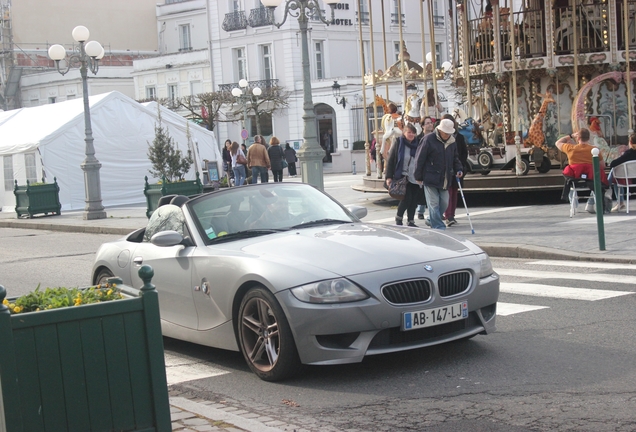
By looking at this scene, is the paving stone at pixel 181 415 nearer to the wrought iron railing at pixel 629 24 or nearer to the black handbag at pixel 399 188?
the black handbag at pixel 399 188

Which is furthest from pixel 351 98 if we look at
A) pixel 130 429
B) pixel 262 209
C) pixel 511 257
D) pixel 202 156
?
pixel 130 429

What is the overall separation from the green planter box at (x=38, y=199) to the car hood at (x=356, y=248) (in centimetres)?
2305

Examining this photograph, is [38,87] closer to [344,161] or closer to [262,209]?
[344,161]

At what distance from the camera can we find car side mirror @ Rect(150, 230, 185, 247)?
7.33 meters

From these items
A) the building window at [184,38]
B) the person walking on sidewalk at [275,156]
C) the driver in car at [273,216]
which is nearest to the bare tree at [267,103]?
the building window at [184,38]

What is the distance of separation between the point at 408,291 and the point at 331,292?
1.77 feet

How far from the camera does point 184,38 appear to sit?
73.1m

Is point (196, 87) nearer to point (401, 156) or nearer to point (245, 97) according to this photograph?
point (245, 97)

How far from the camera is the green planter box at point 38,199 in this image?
1132 inches

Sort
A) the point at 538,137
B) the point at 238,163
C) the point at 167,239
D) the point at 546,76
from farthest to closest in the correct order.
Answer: the point at 238,163, the point at 546,76, the point at 538,137, the point at 167,239

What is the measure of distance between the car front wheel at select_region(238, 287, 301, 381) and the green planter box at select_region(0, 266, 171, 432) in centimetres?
178

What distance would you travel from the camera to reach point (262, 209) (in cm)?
770

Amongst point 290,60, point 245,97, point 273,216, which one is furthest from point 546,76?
point 290,60

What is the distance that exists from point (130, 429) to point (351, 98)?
5192 centimetres
